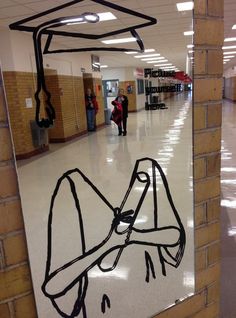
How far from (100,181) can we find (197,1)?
135 inches

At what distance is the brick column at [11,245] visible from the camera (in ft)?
3.14

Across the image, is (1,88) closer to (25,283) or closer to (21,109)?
(21,109)

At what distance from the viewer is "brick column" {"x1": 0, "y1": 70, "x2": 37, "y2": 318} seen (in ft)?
3.14

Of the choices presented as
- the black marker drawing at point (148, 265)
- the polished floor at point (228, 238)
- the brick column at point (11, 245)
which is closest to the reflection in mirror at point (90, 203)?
the black marker drawing at point (148, 265)

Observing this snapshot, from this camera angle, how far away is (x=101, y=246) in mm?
1698

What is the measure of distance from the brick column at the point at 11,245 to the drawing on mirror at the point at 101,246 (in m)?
0.29

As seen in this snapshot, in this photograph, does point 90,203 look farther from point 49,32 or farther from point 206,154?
point 49,32

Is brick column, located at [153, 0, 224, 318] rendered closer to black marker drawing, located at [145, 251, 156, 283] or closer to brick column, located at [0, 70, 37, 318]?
black marker drawing, located at [145, 251, 156, 283]

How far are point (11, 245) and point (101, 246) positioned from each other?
78 cm

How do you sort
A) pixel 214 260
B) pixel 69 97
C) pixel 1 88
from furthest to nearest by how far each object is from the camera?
pixel 69 97, pixel 214 260, pixel 1 88

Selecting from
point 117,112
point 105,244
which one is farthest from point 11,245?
point 117,112

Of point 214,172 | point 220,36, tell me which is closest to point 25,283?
point 214,172

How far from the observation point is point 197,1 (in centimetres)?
121

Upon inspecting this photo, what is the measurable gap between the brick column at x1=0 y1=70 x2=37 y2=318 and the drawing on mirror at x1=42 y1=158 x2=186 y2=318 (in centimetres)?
29
